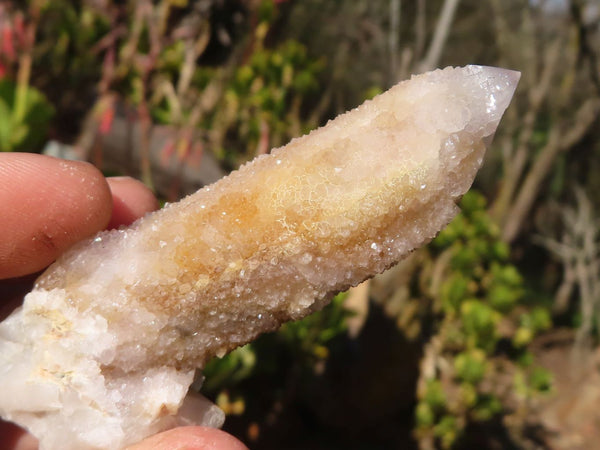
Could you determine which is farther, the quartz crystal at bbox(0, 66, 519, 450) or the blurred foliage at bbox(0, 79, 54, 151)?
the blurred foliage at bbox(0, 79, 54, 151)

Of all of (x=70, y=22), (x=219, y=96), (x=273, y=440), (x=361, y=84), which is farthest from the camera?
(x=361, y=84)

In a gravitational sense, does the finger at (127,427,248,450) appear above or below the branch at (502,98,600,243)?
above

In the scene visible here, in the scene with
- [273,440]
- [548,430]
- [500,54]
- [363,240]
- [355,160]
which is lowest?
[548,430]

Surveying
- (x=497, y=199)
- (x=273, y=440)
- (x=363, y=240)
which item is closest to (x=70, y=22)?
(x=273, y=440)

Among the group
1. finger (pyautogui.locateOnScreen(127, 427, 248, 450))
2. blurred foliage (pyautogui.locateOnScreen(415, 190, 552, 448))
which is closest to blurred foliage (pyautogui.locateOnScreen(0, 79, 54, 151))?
finger (pyautogui.locateOnScreen(127, 427, 248, 450))

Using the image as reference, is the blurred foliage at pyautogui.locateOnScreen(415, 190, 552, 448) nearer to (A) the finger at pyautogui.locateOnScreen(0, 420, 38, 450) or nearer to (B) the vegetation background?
(B) the vegetation background

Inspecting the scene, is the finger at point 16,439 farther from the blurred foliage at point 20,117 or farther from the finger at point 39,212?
the blurred foliage at point 20,117

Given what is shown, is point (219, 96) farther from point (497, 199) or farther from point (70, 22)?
point (497, 199)
